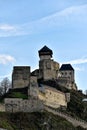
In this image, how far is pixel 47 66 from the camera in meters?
130

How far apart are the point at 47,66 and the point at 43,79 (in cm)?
283

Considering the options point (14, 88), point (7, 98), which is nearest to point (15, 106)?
point (7, 98)

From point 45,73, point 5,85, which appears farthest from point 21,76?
point 5,85

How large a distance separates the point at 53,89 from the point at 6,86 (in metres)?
23.4

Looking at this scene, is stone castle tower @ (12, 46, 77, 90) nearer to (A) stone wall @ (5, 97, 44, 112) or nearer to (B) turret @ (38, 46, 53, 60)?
(B) turret @ (38, 46, 53, 60)

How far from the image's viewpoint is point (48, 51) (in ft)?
440

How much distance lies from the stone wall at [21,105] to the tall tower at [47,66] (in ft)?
84.8

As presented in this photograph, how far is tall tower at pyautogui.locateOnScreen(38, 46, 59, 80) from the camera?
5108 inches

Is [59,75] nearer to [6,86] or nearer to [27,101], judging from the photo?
[6,86]

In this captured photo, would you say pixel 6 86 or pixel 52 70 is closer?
pixel 52 70

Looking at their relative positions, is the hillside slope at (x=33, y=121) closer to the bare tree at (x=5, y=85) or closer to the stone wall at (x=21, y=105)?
the stone wall at (x=21, y=105)

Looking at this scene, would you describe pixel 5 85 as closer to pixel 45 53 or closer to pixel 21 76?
pixel 45 53

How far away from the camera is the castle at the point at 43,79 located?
104 m

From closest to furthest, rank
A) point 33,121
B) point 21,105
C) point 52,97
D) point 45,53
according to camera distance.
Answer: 1. point 33,121
2. point 21,105
3. point 52,97
4. point 45,53
